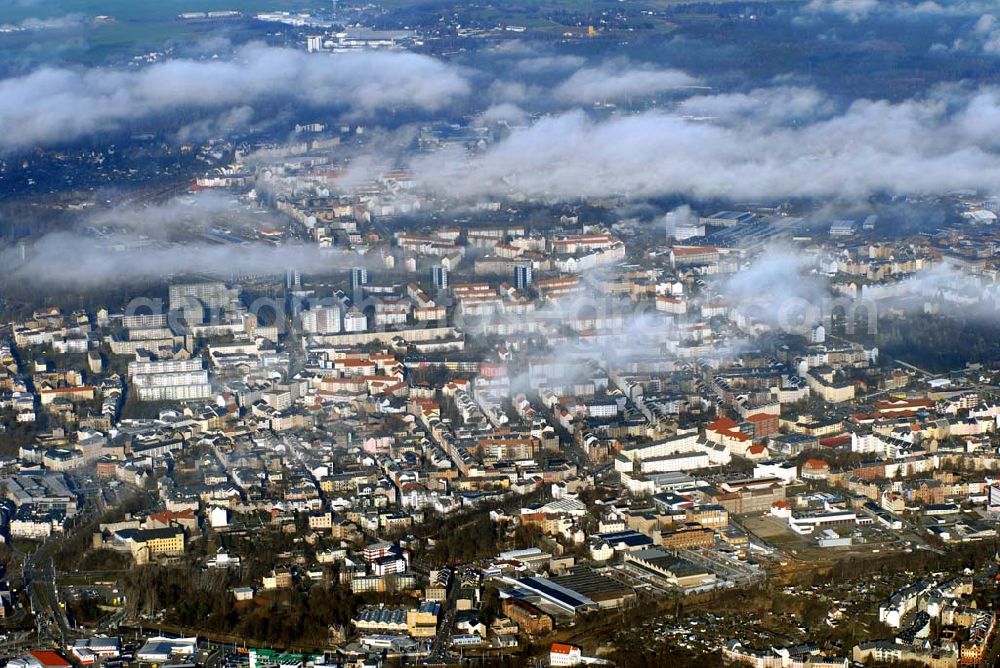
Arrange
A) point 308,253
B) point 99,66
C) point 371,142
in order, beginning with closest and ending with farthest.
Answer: point 308,253 < point 371,142 < point 99,66

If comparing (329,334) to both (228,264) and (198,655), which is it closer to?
(228,264)

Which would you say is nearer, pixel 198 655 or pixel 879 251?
pixel 198 655

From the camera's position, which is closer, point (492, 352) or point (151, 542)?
point (151, 542)

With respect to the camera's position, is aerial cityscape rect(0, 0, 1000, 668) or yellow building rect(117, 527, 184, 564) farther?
yellow building rect(117, 527, 184, 564)

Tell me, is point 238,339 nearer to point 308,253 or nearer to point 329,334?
point 329,334

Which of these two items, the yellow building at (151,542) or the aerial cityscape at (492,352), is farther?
the yellow building at (151,542)

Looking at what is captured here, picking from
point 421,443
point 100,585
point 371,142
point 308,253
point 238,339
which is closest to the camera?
point 100,585

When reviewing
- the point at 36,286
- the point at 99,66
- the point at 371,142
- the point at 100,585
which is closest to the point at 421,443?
the point at 100,585
